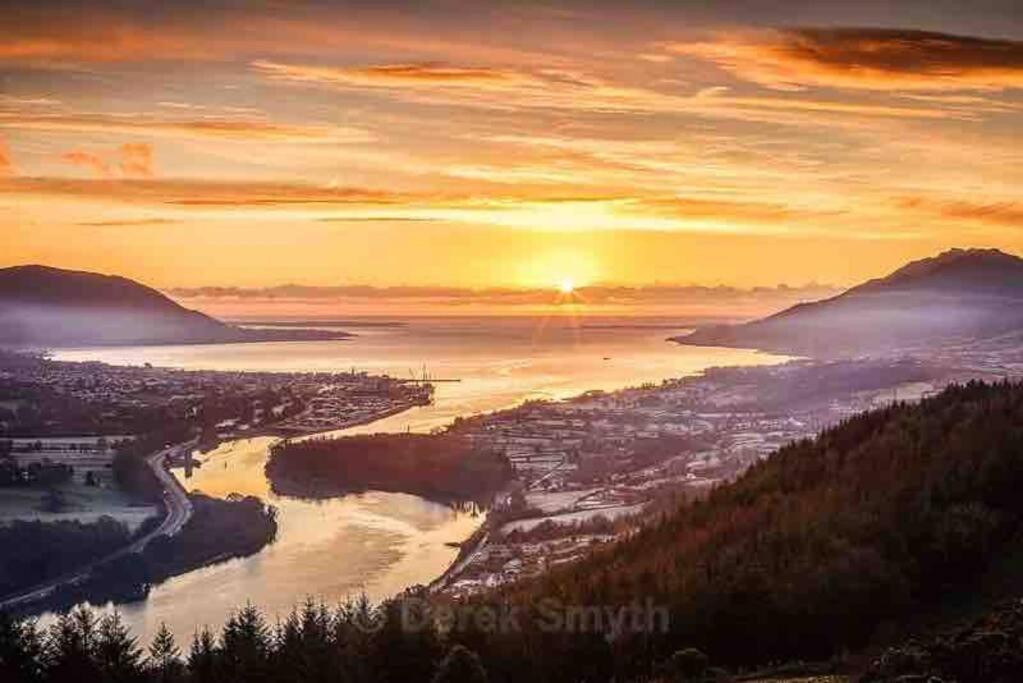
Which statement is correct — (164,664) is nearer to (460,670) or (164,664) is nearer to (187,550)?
(460,670)

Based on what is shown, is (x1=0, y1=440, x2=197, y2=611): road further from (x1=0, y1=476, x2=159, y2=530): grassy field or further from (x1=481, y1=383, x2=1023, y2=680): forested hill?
(x1=481, y1=383, x2=1023, y2=680): forested hill

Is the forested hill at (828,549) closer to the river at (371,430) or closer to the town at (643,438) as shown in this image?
the town at (643,438)

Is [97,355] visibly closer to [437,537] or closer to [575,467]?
[575,467]

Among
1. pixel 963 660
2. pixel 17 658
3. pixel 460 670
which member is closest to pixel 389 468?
pixel 17 658

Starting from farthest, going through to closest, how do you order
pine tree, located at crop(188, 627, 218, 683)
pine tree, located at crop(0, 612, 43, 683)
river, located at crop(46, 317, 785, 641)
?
1. river, located at crop(46, 317, 785, 641)
2. pine tree, located at crop(0, 612, 43, 683)
3. pine tree, located at crop(188, 627, 218, 683)

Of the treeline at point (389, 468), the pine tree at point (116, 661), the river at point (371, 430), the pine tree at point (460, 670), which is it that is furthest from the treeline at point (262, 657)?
the treeline at point (389, 468)

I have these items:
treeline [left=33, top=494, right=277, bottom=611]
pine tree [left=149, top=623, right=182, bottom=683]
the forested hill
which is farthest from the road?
the forested hill
